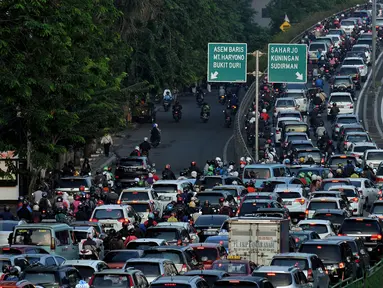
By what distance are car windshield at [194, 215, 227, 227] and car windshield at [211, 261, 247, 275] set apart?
943 centimetres

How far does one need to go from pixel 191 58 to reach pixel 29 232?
47.2m

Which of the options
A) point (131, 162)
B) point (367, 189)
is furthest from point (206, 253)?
point (131, 162)

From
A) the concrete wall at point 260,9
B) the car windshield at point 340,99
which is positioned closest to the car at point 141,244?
the car windshield at point 340,99

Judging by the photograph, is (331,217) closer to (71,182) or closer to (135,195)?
(135,195)

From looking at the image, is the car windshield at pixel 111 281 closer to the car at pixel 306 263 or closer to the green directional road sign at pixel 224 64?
the car at pixel 306 263

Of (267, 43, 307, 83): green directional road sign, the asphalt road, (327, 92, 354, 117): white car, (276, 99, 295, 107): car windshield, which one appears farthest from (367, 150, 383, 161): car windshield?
(327, 92, 354, 117): white car

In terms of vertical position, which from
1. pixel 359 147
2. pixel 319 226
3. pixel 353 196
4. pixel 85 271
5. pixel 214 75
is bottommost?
pixel 85 271

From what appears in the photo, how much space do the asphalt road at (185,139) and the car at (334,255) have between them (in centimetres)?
2754

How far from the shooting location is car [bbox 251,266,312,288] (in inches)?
1115

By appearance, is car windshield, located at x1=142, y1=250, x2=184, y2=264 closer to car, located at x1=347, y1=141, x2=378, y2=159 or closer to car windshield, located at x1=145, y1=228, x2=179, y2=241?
car windshield, located at x1=145, y1=228, x2=179, y2=241

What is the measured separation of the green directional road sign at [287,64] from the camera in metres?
62.9

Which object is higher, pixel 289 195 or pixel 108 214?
pixel 289 195

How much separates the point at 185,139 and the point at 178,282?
4575 centimetres

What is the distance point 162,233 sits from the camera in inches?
1436
